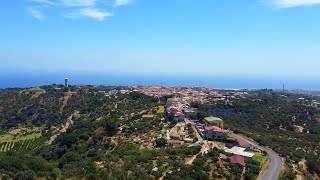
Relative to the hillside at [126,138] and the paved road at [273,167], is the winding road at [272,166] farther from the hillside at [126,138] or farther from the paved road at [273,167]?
the hillside at [126,138]

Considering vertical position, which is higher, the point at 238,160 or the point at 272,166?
the point at 238,160

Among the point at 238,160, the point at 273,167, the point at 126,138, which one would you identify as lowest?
the point at 126,138

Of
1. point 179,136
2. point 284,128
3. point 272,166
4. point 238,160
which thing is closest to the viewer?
point 238,160

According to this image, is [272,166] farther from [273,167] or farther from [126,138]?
[126,138]

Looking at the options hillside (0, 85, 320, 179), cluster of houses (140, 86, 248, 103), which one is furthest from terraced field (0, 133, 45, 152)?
cluster of houses (140, 86, 248, 103)

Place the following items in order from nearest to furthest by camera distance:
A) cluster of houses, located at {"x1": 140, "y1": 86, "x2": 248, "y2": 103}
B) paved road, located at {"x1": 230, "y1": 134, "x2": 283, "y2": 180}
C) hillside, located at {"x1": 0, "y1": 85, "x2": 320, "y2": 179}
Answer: hillside, located at {"x1": 0, "y1": 85, "x2": 320, "y2": 179} → paved road, located at {"x1": 230, "y1": 134, "x2": 283, "y2": 180} → cluster of houses, located at {"x1": 140, "y1": 86, "x2": 248, "y2": 103}

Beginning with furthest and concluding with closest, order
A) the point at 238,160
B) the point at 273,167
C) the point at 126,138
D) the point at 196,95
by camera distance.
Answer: the point at 196,95, the point at 126,138, the point at 273,167, the point at 238,160

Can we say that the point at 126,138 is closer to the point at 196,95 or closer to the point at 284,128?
the point at 284,128

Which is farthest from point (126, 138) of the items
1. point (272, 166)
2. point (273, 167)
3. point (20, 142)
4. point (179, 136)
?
point (20, 142)

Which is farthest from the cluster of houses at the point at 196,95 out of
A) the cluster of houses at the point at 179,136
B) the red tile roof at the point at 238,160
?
the red tile roof at the point at 238,160

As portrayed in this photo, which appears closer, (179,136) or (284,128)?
(179,136)

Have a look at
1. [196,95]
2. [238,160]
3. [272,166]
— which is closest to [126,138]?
[238,160]

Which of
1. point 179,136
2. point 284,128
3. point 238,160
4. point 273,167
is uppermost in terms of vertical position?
point 238,160

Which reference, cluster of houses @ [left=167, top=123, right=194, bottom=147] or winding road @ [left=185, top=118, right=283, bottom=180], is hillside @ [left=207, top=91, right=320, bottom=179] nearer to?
winding road @ [left=185, top=118, right=283, bottom=180]
